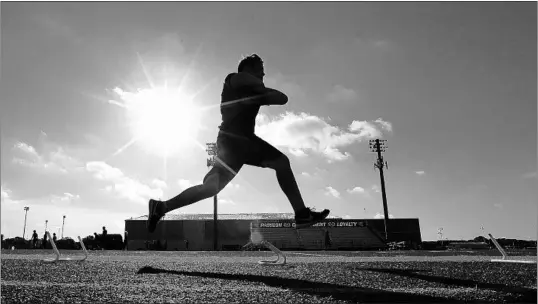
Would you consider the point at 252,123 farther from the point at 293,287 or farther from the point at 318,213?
the point at 293,287

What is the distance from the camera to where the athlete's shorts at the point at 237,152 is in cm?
346

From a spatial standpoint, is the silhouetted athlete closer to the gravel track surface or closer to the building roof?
the gravel track surface

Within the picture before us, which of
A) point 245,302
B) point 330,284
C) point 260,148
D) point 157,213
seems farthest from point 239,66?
point 245,302

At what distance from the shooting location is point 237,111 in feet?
11.3

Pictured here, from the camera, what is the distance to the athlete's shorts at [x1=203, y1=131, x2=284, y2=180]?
3.46 metres

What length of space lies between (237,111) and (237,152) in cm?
38

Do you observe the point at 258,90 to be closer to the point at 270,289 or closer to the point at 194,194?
the point at 194,194

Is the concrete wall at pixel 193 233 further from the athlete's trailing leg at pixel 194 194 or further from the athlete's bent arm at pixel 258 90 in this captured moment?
the athlete's bent arm at pixel 258 90

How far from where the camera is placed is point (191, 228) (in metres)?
51.6

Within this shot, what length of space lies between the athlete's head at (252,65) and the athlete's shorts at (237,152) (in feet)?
2.15

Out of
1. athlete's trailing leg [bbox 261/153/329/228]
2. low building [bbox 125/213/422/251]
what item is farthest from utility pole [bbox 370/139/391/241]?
athlete's trailing leg [bbox 261/153/329/228]

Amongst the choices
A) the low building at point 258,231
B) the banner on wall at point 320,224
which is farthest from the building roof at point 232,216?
the banner on wall at point 320,224

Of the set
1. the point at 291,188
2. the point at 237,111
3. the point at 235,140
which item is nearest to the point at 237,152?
the point at 235,140

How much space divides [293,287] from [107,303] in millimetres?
956
